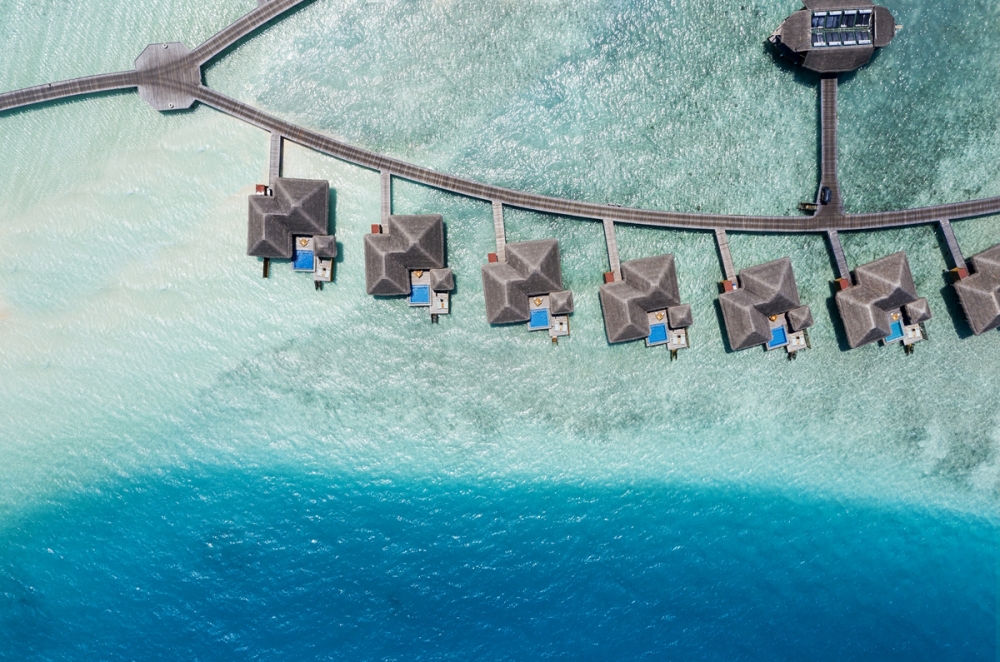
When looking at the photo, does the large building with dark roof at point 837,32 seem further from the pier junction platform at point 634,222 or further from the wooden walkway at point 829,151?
the wooden walkway at point 829,151

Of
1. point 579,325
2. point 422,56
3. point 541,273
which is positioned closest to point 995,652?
point 579,325

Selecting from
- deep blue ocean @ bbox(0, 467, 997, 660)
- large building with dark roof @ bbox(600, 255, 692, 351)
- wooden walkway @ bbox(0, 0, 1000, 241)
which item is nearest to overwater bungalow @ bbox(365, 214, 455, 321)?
wooden walkway @ bbox(0, 0, 1000, 241)

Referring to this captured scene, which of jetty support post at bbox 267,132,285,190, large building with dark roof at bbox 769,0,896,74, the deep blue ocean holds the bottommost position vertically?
the deep blue ocean

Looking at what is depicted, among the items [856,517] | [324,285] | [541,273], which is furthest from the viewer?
[856,517]

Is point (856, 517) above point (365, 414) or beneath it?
beneath

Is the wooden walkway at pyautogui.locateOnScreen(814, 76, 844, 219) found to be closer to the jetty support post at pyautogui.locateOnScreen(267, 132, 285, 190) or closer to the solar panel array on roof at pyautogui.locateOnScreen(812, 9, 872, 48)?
the solar panel array on roof at pyautogui.locateOnScreen(812, 9, 872, 48)

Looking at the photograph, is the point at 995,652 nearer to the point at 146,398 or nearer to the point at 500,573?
the point at 500,573

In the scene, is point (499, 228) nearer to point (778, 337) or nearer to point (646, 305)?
point (646, 305)
